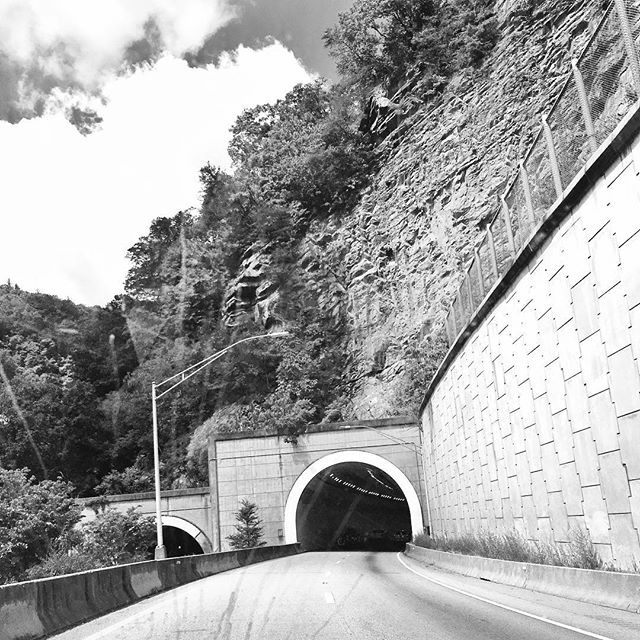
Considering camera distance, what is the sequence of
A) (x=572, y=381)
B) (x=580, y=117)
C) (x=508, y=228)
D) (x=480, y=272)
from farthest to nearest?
(x=480, y=272)
(x=508, y=228)
(x=572, y=381)
(x=580, y=117)

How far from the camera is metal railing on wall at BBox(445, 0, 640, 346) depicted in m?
11.4

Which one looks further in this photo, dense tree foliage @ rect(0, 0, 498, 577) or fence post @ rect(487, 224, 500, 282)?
dense tree foliage @ rect(0, 0, 498, 577)

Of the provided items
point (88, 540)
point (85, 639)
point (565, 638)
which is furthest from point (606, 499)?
point (88, 540)

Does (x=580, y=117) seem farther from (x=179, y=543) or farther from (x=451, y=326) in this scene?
(x=179, y=543)

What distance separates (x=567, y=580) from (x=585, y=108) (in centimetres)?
775

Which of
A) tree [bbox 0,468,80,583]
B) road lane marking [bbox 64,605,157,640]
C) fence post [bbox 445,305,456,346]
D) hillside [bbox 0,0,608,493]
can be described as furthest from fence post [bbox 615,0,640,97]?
tree [bbox 0,468,80,583]

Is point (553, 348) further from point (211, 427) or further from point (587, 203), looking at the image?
point (211, 427)

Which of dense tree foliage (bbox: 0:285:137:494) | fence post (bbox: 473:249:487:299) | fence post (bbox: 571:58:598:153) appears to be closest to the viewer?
fence post (bbox: 571:58:598:153)

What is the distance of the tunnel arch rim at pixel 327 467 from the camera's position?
41.3 m

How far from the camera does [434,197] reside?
49.0 m

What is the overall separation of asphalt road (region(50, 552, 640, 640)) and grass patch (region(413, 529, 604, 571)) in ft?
2.71

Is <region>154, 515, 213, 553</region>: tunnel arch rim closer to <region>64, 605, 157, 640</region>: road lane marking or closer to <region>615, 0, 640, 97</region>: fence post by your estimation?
<region>64, 605, 157, 640</region>: road lane marking

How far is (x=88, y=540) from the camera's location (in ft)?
139

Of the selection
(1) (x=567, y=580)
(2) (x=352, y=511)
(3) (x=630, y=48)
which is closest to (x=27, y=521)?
(2) (x=352, y=511)
